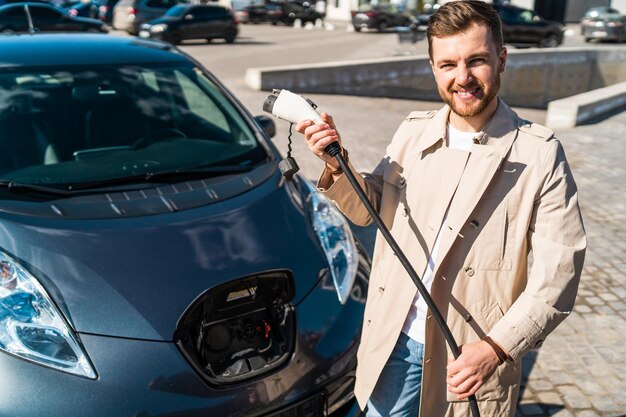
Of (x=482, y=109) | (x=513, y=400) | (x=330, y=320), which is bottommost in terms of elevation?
(x=330, y=320)

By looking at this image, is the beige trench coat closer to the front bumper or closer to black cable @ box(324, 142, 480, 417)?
black cable @ box(324, 142, 480, 417)

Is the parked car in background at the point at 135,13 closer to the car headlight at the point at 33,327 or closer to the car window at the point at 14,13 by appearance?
the car window at the point at 14,13

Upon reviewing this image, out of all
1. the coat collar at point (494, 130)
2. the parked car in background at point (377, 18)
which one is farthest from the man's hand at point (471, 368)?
the parked car in background at point (377, 18)

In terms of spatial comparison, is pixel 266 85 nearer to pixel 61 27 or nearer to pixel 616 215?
pixel 616 215

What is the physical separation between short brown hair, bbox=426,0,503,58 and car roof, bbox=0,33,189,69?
257cm

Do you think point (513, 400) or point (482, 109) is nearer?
point (482, 109)

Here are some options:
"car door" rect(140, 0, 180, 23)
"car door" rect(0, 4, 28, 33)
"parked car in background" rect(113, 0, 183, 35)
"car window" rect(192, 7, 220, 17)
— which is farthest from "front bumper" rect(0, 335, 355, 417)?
"car door" rect(140, 0, 180, 23)

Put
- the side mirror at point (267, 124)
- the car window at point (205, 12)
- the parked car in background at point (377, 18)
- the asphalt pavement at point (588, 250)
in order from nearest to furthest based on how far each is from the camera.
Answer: the asphalt pavement at point (588, 250) < the side mirror at point (267, 124) < the car window at point (205, 12) < the parked car in background at point (377, 18)

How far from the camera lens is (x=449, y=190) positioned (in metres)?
1.80

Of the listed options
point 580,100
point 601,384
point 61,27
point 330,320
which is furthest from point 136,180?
point 61,27

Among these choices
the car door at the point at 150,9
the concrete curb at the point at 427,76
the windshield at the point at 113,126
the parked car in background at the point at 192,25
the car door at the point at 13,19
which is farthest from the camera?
the car door at the point at 150,9

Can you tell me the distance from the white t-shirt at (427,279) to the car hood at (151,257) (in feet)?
2.60

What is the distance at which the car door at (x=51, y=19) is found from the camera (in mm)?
20453

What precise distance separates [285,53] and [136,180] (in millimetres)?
18195
